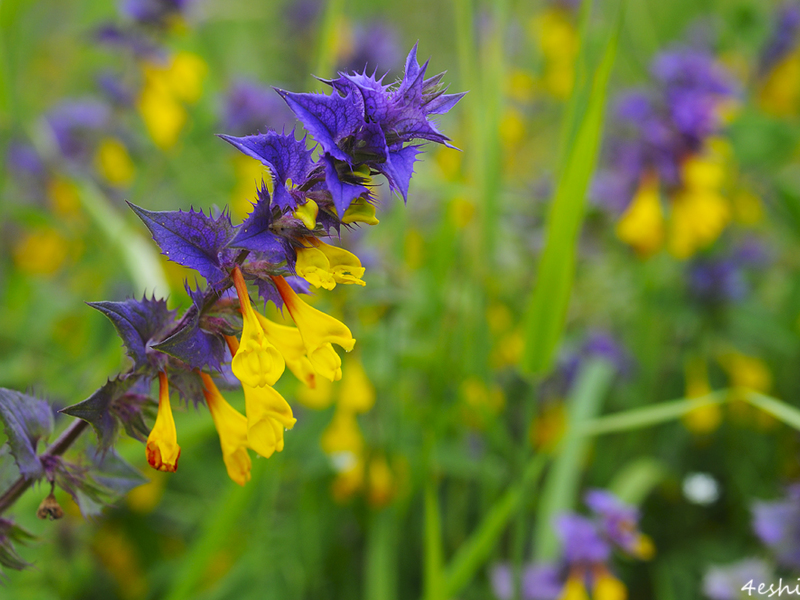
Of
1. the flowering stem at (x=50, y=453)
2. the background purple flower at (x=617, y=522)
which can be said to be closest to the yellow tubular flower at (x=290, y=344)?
the flowering stem at (x=50, y=453)

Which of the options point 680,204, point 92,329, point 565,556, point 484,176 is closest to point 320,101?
point 484,176

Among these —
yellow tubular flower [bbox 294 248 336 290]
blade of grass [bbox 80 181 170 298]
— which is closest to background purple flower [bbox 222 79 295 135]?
blade of grass [bbox 80 181 170 298]

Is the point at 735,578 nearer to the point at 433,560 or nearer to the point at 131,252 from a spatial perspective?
the point at 433,560

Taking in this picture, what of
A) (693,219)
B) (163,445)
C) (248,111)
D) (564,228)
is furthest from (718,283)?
(163,445)

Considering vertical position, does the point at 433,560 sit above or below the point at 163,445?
below

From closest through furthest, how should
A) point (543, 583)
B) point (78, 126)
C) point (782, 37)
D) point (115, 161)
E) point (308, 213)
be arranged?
point (308, 213) < point (543, 583) < point (115, 161) < point (78, 126) < point (782, 37)

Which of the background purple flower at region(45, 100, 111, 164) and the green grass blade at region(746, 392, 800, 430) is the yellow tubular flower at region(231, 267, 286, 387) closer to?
the green grass blade at region(746, 392, 800, 430)
